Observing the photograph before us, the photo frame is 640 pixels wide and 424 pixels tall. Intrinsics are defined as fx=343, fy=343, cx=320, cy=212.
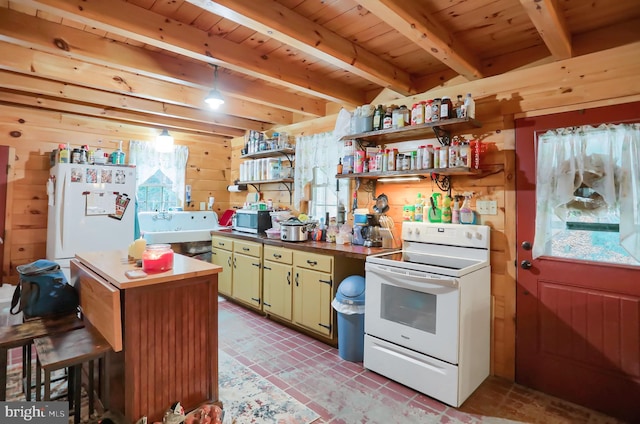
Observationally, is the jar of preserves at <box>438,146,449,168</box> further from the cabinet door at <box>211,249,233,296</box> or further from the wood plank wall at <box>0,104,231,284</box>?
the wood plank wall at <box>0,104,231,284</box>

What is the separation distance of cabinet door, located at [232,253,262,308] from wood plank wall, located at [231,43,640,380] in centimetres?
219

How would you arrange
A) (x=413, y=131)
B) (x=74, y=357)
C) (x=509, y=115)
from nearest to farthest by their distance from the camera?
(x=74, y=357)
(x=509, y=115)
(x=413, y=131)

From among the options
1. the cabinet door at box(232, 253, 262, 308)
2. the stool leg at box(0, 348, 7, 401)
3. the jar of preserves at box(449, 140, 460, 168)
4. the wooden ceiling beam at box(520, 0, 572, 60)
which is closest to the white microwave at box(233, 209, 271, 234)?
the cabinet door at box(232, 253, 262, 308)

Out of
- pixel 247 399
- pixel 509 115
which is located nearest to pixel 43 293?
pixel 247 399

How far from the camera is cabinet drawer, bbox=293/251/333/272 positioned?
9.87ft

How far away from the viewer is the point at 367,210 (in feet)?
10.8

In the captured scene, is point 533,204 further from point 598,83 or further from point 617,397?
point 617,397

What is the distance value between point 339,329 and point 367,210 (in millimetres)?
1127

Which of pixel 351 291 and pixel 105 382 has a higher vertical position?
pixel 351 291

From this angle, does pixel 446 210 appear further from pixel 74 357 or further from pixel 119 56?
pixel 119 56

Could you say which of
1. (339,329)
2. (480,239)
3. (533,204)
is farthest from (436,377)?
(533,204)

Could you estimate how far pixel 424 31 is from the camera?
2.08 metres

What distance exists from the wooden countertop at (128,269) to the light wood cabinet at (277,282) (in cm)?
126

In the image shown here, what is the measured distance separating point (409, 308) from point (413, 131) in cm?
148
